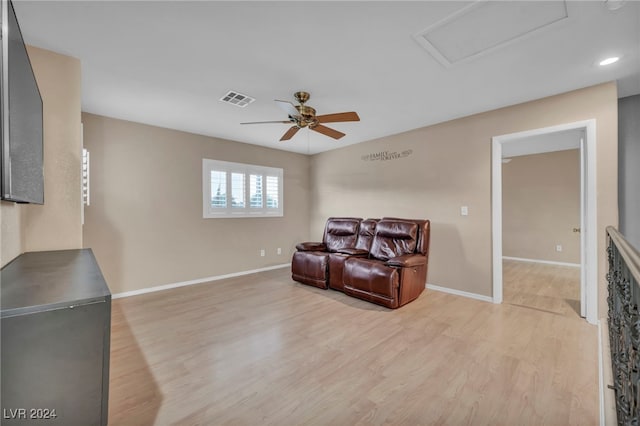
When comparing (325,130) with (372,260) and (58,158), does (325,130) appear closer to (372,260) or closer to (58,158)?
(372,260)

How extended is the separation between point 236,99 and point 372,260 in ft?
8.82

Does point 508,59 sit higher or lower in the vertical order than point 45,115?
higher

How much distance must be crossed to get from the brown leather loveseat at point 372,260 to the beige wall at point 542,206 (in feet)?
12.9

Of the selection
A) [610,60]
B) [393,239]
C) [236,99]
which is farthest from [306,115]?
[610,60]

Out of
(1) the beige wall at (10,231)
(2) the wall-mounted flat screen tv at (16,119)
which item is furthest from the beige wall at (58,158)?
(2) the wall-mounted flat screen tv at (16,119)

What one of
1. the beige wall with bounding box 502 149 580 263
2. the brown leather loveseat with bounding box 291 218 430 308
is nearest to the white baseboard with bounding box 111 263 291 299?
the brown leather loveseat with bounding box 291 218 430 308

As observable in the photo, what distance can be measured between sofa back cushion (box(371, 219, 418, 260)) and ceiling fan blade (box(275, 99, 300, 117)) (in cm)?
211

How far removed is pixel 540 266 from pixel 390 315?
179 inches

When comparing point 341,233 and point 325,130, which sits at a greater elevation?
point 325,130

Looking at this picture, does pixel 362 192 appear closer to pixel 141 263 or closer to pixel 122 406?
pixel 141 263

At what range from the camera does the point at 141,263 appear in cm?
384

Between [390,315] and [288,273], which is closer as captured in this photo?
[390,315]

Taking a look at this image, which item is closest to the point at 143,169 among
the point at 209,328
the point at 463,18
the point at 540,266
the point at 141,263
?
the point at 141,263

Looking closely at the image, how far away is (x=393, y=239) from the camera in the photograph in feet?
12.7
